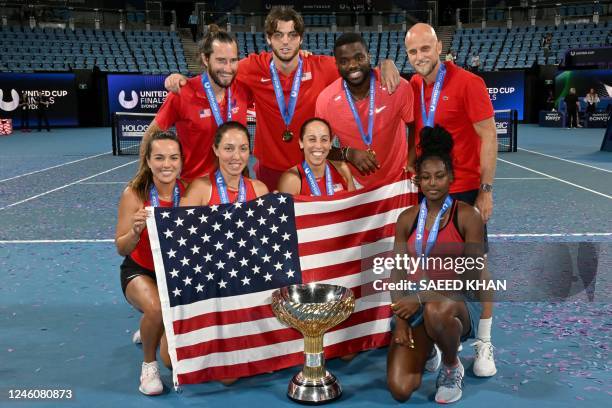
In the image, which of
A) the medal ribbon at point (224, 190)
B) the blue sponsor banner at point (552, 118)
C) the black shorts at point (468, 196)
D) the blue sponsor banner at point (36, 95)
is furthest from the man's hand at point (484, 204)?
the blue sponsor banner at point (36, 95)

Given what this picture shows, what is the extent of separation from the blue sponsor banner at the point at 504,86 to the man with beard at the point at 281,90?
24232mm

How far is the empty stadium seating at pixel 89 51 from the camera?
28688 mm

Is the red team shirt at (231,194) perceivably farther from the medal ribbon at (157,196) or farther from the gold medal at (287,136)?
the gold medal at (287,136)

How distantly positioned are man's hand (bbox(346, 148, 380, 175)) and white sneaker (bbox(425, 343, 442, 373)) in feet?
4.35

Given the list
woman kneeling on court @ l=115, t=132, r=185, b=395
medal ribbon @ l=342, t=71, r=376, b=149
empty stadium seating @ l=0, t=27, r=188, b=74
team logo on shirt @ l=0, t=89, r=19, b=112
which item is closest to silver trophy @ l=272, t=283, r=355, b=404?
woman kneeling on court @ l=115, t=132, r=185, b=395

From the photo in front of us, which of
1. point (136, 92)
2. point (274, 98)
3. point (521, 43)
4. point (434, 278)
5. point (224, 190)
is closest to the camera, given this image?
point (434, 278)

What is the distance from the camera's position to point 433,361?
12.6ft

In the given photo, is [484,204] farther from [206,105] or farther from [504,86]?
[504,86]

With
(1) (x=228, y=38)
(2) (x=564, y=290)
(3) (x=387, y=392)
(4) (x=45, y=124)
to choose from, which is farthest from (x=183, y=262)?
(4) (x=45, y=124)

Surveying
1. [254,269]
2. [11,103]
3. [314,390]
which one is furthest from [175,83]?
[11,103]

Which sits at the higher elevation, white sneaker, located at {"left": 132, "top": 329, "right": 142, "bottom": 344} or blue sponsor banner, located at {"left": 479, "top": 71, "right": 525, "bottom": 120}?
blue sponsor banner, located at {"left": 479, "top": 71, "right": 525, "bottom": 120}

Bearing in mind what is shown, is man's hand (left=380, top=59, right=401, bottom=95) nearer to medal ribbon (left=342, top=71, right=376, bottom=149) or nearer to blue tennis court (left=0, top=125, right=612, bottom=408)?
medal ribbon (left=342, top=71, right=376, bottom=149)

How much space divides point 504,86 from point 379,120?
A: 24.9 metres

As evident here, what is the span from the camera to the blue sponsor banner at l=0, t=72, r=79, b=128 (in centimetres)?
2625
